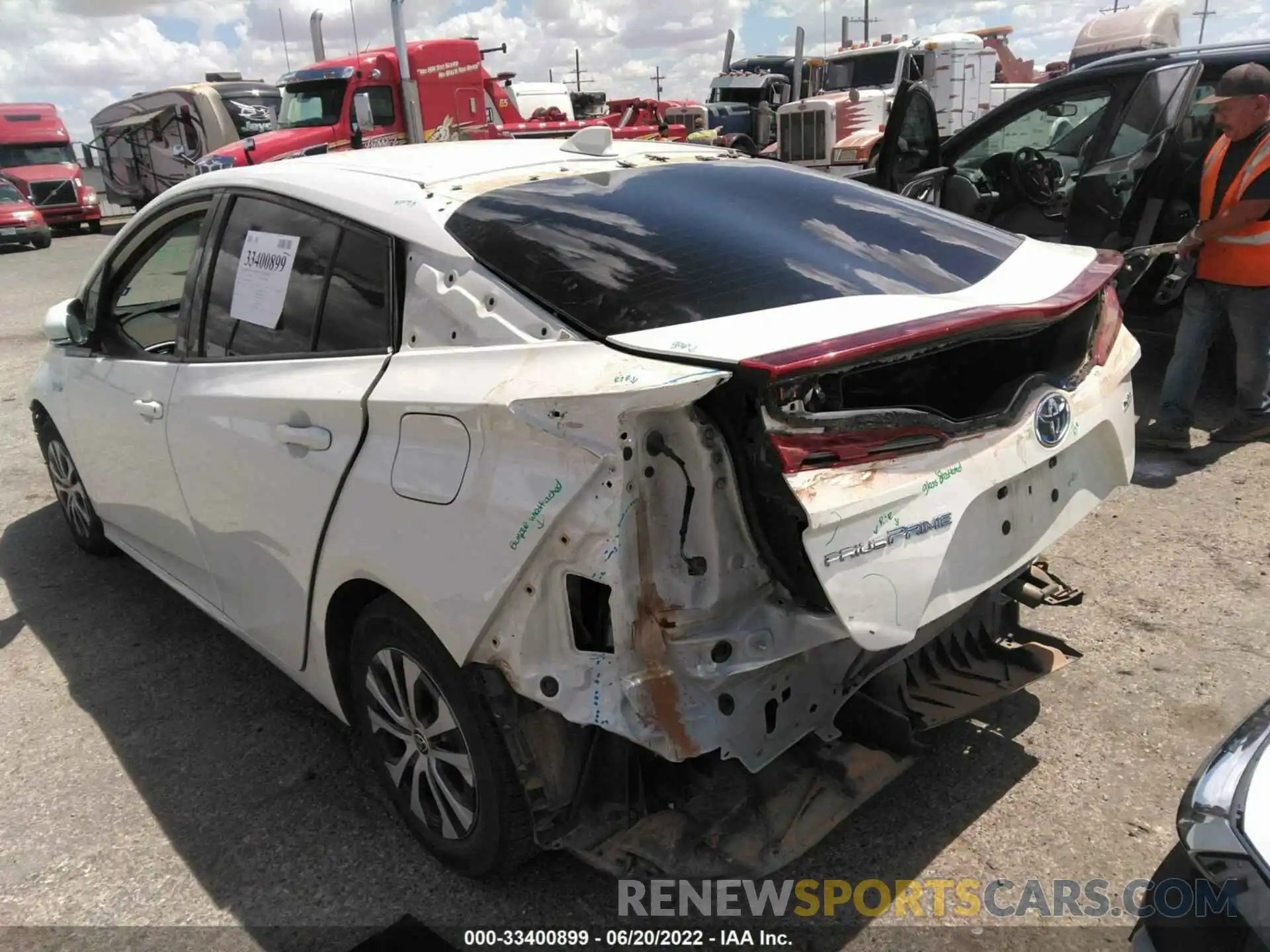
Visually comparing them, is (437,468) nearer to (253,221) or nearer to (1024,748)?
(253,221)

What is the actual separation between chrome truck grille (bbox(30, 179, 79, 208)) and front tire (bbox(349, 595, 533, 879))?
24586 millimetres

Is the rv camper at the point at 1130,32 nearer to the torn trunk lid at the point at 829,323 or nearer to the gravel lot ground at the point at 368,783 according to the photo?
the gravel lot ground at the point at 368,783

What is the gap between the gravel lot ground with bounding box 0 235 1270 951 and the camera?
241cm

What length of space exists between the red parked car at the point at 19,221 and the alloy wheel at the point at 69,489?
60.7 feet

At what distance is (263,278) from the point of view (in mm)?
2818

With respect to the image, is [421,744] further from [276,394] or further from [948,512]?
[948,512]

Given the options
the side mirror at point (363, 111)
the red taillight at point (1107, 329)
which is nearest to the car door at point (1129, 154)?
the red taillight at point (1107, 329)

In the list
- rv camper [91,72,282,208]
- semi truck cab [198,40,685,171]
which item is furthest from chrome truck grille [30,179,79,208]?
semi truck cab [198,40,685,171]

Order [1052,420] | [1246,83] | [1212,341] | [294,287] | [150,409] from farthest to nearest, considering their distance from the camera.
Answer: [1212,341]
[1246,83]
[150,409]
[294,287]
[1052,420]

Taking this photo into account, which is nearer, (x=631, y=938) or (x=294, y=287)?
(x=631, y=938)

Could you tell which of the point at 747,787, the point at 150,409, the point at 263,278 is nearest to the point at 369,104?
the point at 150,409

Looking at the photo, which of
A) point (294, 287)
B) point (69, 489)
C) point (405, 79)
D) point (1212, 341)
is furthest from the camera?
point (405, 79)

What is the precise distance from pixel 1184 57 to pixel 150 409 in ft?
19.4

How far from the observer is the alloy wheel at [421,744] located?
233 cm
